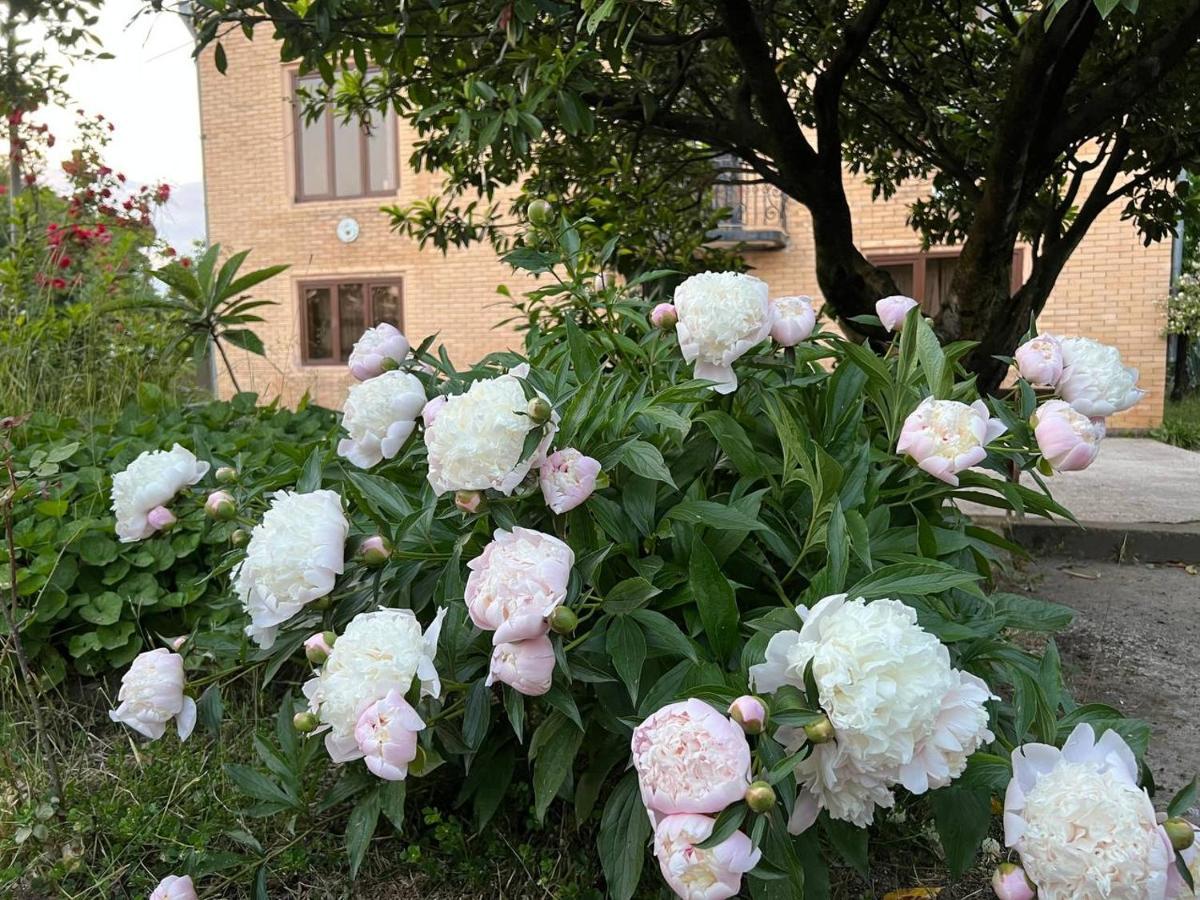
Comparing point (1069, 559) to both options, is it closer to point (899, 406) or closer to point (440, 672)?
point (899, 406)

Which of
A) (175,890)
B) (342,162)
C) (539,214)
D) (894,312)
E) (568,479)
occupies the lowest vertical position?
(175,890)

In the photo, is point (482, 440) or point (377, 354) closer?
point (482, 440)

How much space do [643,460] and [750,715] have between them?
0.40 metres

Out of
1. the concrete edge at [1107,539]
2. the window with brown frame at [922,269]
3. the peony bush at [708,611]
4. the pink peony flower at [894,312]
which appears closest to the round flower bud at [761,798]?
the peony bush at [708,611]

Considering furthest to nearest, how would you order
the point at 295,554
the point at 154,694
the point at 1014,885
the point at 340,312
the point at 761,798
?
the point at 340,312 < the point at 154,694 < the point at 295,554 < the point at 1014,885 < the point at 761,798

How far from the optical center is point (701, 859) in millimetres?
856

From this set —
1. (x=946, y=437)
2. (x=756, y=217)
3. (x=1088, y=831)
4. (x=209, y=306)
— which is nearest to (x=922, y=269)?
(x=756, y=217)

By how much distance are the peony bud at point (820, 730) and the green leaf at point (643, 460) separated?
1.26ft

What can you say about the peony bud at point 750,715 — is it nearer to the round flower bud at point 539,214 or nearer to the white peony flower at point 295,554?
the white peony flower at point 295,554

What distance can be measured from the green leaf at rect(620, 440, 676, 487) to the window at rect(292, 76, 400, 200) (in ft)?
39.9

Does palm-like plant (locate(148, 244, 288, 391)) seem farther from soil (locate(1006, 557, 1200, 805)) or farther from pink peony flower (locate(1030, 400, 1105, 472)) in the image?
soil (locate(1006, 557, 1200, 805))

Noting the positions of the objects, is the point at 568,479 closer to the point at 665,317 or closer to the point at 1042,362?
the point at 665,317

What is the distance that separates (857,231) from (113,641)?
33.5ft

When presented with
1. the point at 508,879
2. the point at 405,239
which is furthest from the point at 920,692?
the point at 405,239
